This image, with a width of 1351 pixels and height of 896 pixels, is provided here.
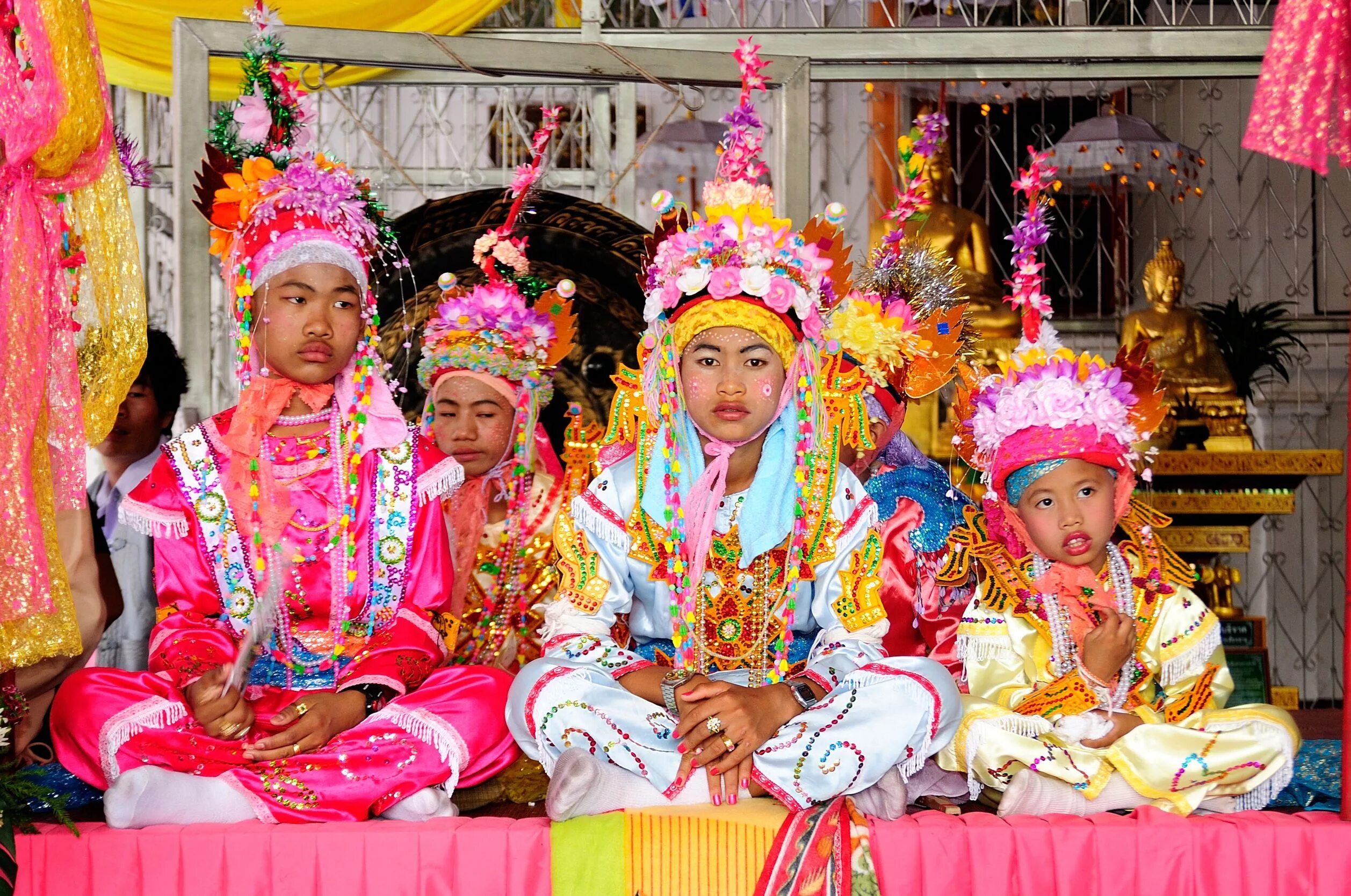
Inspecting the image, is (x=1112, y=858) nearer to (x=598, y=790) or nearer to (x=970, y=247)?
(x=598, y=790)

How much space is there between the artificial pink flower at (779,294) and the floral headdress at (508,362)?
1.21m

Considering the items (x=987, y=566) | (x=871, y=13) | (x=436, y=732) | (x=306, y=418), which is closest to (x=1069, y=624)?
(x=987, y=566)

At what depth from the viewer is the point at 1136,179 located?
6930 millimetres

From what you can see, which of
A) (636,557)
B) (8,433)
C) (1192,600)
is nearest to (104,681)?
(8,433)

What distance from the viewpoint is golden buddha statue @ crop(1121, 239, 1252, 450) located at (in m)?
6.35

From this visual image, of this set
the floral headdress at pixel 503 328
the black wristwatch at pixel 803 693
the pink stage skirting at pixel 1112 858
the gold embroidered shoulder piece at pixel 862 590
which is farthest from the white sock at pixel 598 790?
the floral headdress at pixel 503 328

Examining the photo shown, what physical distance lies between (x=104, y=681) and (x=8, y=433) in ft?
2.05

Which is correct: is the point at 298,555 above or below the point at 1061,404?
below

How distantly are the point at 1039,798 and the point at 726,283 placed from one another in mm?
1311

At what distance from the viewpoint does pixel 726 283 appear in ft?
10.9

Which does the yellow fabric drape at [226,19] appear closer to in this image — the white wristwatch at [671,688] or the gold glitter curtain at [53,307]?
the gold glitter curtain at [53,307]

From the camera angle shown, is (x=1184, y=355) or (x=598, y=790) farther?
(x=1184, y=355)

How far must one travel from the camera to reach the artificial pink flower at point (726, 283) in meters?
3.31

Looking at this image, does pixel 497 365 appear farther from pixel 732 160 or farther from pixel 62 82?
pixel 62 82
